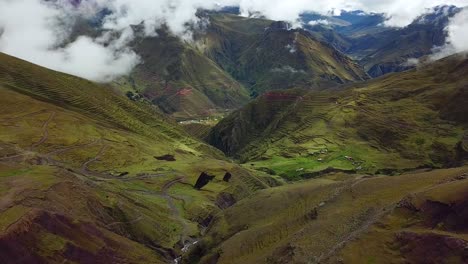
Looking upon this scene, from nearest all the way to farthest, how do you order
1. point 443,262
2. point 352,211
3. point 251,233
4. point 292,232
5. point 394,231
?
point 443,262
point 394,231
point 352,211
point 292,232
point 251,233

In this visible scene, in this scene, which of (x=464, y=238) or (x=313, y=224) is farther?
(x=313, y=224)

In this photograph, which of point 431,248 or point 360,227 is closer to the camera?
point 431,248

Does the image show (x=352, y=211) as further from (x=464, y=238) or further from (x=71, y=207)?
(x=71, y=207)

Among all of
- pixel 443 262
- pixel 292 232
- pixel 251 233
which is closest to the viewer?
pixel 443 262

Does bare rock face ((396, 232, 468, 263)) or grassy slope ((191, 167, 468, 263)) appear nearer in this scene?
bare rock face ((396, 232, 468, 263))

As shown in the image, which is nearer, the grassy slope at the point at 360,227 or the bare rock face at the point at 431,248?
the bare rock face at the point at 431,248

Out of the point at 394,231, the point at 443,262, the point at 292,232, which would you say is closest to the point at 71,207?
the point at 292,232

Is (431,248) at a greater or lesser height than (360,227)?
lesser

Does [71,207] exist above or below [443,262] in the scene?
above
